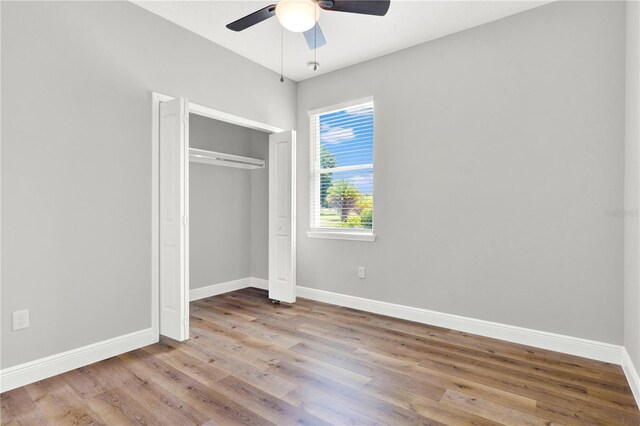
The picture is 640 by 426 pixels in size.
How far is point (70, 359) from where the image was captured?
2.49 metres

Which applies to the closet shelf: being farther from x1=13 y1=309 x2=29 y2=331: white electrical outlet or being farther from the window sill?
x1=13 y1=309 x2=29 y2=331: white electrical outlet

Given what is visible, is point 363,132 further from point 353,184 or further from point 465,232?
point 465,232

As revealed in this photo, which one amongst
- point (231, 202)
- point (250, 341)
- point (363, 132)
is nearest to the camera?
point (250, 341)

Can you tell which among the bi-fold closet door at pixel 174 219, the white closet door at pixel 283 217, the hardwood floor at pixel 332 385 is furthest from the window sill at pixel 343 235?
the bi-fold closet door at pixel 174 219

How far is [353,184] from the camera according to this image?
4121 mm

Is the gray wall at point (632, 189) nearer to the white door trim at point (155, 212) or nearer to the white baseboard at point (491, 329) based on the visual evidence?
the white baseboard at point (491, 329)

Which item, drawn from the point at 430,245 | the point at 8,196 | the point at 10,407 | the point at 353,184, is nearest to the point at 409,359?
the point at 430,245

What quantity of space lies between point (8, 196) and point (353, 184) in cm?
311

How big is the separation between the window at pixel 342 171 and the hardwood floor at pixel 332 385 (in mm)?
1376

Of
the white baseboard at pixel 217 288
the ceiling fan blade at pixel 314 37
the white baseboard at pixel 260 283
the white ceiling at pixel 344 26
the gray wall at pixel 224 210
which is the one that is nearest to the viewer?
the ceiling fan blade at pixel 314 37

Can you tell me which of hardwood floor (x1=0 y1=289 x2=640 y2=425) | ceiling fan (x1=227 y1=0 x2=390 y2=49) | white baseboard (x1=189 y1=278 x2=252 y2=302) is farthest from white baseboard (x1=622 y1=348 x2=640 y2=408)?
white baseboard (x1=189 y1=278 x2=252 y2=302)

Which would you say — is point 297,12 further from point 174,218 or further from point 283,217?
point 283,217

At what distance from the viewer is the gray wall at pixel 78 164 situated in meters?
2.26

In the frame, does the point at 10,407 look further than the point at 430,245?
No
